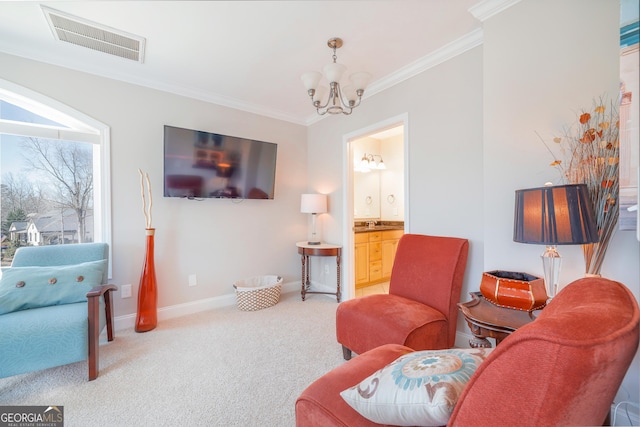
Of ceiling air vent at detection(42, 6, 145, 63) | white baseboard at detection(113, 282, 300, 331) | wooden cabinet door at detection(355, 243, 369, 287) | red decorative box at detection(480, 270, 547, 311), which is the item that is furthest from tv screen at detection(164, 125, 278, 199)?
red decorative box at detection(480, 270, 547, 311)

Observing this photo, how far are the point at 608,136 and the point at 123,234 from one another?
376 cm

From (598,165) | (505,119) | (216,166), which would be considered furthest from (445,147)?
(216,166)

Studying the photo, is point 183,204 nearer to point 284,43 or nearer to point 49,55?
point 49,55

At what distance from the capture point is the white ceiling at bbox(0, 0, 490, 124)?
1818 mm

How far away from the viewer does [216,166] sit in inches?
121

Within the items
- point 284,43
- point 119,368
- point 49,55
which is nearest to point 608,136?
point 284,43

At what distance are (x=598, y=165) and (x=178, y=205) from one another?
3.44 meters

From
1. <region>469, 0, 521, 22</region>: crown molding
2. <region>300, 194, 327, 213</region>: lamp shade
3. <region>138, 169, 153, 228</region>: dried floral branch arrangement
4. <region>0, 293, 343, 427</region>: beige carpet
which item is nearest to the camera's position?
<region>0, 293, 343, 427</region>: beige carpet

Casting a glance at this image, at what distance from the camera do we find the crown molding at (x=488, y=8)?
1.73 meters

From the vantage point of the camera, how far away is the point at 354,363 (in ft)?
4.01

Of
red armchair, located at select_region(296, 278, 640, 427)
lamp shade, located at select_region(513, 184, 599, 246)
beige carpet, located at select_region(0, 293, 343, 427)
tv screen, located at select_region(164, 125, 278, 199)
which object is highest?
tv screen, located at select_region(164, 125, 278, 199)

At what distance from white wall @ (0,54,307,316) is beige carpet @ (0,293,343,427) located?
621mm

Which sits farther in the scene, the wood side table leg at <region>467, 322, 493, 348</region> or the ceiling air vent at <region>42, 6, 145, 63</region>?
the ceiling air vent at <region>42, 6, 145, 63</region>

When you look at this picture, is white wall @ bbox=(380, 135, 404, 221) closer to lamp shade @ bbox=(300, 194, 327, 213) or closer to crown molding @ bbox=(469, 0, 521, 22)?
lamp shade @ bbox=(300, 194, 327, 213)
